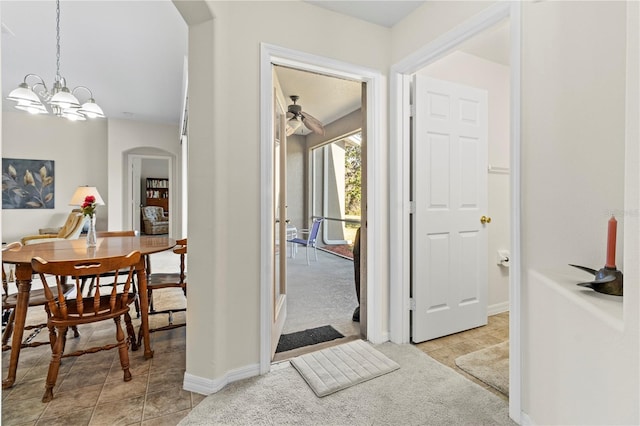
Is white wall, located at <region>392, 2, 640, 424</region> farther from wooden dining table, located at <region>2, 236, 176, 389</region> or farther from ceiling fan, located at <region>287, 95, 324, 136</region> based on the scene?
ceiling fan, located at <region>287, 95, 324, 136</region>

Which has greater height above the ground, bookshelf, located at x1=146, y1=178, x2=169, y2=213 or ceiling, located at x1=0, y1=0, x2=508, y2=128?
ceiling, located at x1=0, y1=0, x2=508, y2=128

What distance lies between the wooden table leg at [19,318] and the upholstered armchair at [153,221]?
760cm

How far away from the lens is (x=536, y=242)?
1643 millimetres

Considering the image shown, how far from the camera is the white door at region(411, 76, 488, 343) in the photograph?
98.9 inches

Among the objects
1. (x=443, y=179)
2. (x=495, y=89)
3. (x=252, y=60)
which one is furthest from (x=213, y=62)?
(x=495, y=89)

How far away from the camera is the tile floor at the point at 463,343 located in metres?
2.32

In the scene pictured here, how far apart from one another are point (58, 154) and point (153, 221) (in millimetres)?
3318

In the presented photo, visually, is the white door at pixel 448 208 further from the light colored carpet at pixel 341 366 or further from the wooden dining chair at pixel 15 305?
the wooden dining chair at pixel 15 305

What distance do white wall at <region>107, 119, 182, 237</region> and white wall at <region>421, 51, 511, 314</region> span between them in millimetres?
5928

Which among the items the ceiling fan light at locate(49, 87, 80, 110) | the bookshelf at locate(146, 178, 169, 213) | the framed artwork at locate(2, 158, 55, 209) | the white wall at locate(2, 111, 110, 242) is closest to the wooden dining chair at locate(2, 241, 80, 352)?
the ceiling fan light at locate(49, 87, 80, 110)

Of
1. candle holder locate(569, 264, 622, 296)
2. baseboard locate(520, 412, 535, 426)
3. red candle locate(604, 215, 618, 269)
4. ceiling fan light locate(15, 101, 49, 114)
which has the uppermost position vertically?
ceiling fan light locate(15, 101, 49, 114)

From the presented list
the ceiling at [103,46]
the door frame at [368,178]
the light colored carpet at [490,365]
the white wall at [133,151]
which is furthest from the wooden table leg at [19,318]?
the white wall at [133,151]

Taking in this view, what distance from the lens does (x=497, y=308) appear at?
3086mm

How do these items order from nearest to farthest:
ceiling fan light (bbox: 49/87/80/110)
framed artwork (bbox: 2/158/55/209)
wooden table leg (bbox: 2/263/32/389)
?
wooden table leg (bbox: 2/263/32/389)
ceiling fan light (bbox: 49/87/80/110)
framed artwork (bbox: 2/158/55/209)
